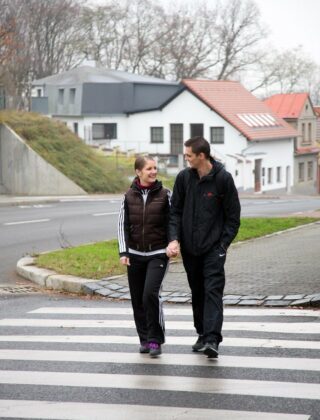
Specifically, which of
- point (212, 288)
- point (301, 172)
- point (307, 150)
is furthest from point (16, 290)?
point (307, 150)

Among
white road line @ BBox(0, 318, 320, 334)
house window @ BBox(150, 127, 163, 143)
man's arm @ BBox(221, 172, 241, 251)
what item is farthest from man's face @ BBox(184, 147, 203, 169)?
house window @ BBox(150, 127, 163, 143)

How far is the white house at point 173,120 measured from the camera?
65.9 m

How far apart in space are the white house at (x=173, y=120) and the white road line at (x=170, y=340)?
56.9m

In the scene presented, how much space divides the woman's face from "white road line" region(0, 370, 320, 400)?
5.32 ft

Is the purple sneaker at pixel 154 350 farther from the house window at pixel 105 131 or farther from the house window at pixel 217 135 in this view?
the house window at pixel 105 131

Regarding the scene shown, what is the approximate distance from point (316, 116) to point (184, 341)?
71666 mm

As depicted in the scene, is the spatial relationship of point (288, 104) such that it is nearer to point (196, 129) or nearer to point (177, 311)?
point (196, 129)

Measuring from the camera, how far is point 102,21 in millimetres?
90500

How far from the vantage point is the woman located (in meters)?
7.43

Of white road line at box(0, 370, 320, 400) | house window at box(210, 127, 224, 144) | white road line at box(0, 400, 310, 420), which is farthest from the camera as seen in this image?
house window at box(210, 127, 224, 144)

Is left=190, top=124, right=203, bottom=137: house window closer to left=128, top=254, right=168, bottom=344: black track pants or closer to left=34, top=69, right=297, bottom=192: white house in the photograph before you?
left=34, top=69, right=297, bottom=192: white house

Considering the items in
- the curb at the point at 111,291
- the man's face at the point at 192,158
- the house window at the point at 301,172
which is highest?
the man's face at the point at 192,158

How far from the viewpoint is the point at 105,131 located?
68.2 m

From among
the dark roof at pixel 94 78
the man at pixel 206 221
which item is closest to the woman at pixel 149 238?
the man at pixel 206 221
